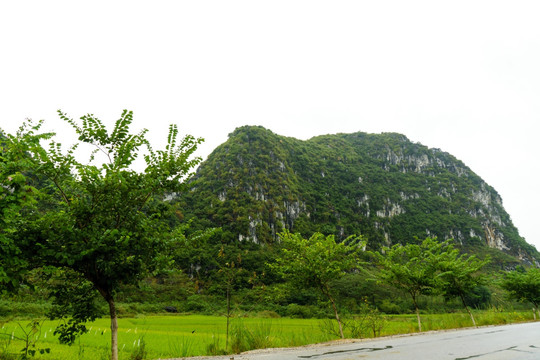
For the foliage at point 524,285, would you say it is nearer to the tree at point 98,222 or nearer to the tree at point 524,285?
the tree at point 524,285

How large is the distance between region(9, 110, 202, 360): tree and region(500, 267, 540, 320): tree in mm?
34994

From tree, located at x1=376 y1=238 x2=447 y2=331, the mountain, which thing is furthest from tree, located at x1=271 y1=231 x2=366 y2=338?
the mountain

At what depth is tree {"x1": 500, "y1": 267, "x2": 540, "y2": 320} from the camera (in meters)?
28.5

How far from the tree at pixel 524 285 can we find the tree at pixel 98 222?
35.0m

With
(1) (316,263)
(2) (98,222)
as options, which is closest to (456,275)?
(1) (316,263)

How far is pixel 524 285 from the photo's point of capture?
28953 mm

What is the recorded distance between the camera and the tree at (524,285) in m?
28.5

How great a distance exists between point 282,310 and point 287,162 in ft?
438

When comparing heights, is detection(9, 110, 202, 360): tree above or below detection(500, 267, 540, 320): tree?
above

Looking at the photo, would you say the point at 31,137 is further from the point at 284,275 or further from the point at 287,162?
the point at 287,162

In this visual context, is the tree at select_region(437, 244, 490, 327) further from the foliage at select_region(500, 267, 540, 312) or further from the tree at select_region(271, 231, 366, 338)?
the foliage at select_region(500, 267, 540, 312)

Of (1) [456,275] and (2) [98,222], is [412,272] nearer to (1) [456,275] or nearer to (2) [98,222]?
(1) [456,275]

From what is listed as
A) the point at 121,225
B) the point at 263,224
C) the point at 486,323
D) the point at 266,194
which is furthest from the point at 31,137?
the point at 266,194

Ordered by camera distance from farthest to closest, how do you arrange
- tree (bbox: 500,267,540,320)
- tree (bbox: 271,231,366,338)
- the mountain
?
the mountain
tree (bbox: 500,267,540,320)
tree (bbox: 271,231,366,338)
